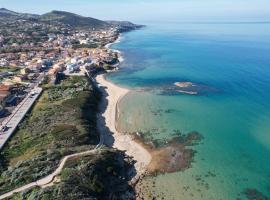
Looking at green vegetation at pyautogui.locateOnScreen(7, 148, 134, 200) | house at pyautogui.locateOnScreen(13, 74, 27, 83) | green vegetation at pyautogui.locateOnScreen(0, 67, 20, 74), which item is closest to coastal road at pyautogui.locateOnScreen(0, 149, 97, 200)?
green vegetation at pyautogui.locateOnScreen(7, 148, 134, 200)

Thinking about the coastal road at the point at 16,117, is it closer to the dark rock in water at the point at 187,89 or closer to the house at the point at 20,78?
the house at the point at 20,78

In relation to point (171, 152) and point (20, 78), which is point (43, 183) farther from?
point (20, 78)

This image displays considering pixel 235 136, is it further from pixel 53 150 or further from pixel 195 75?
pixel 195 75

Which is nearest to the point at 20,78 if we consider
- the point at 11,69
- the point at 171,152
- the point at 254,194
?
the point at 11,69

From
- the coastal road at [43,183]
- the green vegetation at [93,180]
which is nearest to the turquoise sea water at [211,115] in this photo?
the green vegetation at [93,180]

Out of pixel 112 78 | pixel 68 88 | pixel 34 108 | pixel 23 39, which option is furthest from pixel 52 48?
pixel 34 108

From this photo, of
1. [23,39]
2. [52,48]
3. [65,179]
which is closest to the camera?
[65,179]
